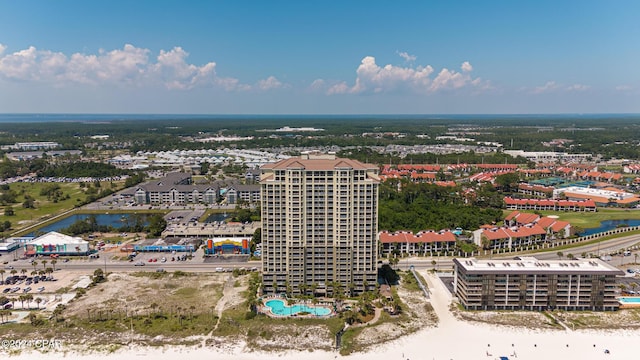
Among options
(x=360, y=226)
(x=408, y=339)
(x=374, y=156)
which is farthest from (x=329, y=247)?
(x=374, y=156)

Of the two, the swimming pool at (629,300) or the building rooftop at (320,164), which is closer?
the building rooftop at (320,164)

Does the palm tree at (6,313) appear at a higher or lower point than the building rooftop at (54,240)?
lower

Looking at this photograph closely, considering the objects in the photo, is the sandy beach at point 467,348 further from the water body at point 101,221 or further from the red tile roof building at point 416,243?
the water body at point 101,221

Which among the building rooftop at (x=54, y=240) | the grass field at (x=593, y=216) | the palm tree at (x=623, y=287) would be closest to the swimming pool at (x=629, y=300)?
the palm tree at (x=623, y=287)

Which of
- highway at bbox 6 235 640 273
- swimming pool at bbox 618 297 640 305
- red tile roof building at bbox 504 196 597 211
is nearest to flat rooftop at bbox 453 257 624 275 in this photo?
swimming pool at bbox 618 297 640 305

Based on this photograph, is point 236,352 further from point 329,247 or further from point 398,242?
point 398,242
